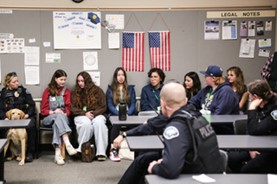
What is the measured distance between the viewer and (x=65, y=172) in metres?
5.27

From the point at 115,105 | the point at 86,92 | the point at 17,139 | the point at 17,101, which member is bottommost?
the point at 17,139

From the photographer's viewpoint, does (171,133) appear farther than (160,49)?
No

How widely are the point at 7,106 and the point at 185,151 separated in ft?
13.8

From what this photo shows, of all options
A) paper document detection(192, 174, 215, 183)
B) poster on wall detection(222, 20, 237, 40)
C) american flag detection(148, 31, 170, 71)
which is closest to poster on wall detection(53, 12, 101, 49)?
american flag detection(148, 31, 170, 71)

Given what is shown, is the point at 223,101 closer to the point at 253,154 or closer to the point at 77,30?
the point at 253,154

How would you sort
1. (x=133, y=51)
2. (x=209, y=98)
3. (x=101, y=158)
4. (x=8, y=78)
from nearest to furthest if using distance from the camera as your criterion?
1. (x=209, y=98)
2. (x=101, y=158)
3. (x=8, y=78)
4. (x=133, y=51)

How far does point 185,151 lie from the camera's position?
2.47m

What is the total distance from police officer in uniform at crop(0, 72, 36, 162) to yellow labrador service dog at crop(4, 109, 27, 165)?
14cm

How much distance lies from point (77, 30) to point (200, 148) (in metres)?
4.51

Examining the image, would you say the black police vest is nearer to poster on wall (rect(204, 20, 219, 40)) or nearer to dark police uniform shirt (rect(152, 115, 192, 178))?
poster on wall (rect(204, 20, 219, 40))

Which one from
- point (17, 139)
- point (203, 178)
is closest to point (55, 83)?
point (17, 139)

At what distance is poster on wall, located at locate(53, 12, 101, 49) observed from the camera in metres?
6.56

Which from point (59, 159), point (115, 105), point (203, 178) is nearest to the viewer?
point (203, 178)

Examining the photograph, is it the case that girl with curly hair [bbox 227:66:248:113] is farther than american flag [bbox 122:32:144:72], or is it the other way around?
american flag [bbox 122:32:144:72]
